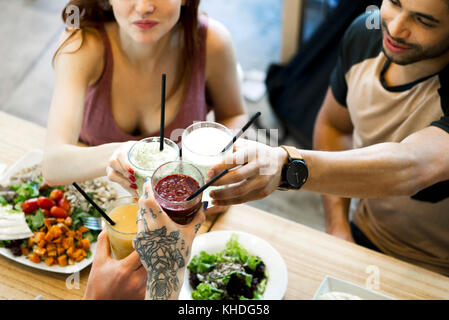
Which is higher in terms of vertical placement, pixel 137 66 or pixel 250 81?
pixel 137 66

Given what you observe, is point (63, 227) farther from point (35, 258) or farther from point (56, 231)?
point (35, 258)

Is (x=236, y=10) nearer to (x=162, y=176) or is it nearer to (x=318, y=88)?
(x=318, y=88)

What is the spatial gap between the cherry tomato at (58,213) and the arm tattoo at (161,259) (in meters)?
0.60

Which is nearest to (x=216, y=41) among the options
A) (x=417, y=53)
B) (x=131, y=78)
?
(x=131, y=78)

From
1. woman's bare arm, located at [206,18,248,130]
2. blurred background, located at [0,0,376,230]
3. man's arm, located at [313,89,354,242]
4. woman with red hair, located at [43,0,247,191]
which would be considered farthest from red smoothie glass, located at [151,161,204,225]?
blurred background, located at [0,0,376,230]

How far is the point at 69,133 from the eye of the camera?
1876mm

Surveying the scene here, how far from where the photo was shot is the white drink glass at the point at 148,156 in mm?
1413

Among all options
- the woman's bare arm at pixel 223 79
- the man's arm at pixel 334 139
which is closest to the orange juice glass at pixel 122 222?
the woman's bare arm at pixel 223 79

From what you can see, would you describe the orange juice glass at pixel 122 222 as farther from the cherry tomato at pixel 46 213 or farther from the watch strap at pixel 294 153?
the watch strap at pixel 294 153

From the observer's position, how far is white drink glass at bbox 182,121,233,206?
4.57ft

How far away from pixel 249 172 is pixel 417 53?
32.0 inches
